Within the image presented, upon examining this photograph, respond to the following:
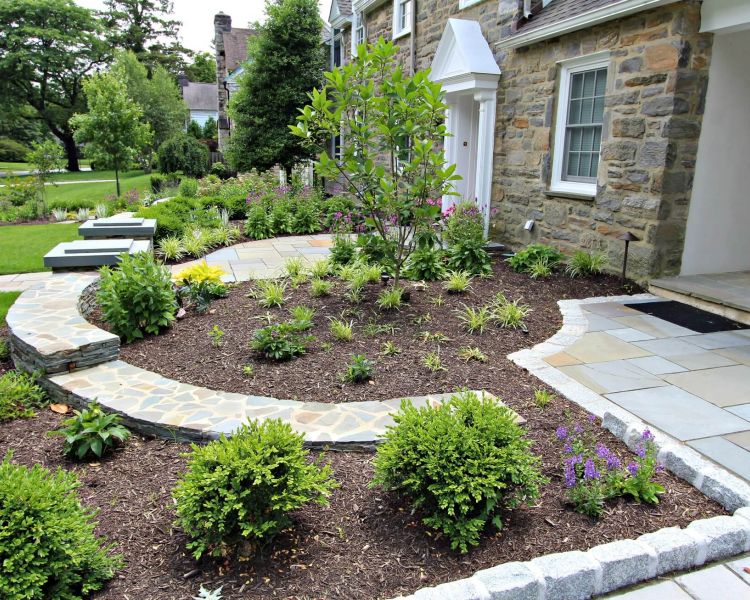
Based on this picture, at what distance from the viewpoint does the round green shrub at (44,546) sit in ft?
6.43

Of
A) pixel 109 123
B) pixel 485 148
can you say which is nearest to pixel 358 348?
pixel 485 148

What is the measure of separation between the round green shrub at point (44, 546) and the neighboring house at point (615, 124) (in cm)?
584

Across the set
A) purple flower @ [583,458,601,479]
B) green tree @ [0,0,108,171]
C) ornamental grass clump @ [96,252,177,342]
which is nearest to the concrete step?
purple flower @ [583,458,601,479]

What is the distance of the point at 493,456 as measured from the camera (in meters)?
2.45

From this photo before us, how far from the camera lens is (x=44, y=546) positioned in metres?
2.03

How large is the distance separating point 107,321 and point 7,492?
3193 mm

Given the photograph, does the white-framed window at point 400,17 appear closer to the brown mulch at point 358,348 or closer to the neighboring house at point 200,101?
the brown mulch at point 358,348

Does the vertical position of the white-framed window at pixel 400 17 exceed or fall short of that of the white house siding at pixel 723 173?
it exceeds it

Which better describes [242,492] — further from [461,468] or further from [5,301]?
[5,301]

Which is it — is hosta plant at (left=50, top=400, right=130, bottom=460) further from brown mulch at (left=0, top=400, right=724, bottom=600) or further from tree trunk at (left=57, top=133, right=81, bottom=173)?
tree trunk at (left=57, top=133, right=81, bottom=173)

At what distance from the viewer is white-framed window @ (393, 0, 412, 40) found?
11.6m

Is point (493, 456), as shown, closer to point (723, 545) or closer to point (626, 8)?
point (723, 545)

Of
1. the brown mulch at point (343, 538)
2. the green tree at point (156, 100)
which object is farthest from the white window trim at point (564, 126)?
the green tree at point (156, 100)

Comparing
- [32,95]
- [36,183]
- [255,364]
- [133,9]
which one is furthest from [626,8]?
[133,9]
